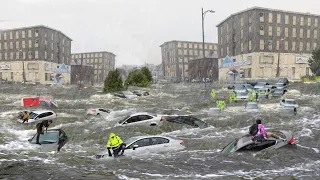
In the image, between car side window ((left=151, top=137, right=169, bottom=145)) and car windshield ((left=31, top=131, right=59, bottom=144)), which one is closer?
car side window ((left=151, top=137, right=169, bottom=145))

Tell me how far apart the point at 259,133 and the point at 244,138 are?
75 cm

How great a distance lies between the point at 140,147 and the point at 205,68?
102 m

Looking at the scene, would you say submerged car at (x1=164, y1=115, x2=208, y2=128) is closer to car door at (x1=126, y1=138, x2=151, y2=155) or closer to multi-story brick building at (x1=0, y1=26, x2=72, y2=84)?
car door at (x1=126, y1=138, x2=151, y2=155)

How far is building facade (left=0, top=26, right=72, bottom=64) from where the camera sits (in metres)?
95.7

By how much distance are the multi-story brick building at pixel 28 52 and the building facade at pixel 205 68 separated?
4443cm

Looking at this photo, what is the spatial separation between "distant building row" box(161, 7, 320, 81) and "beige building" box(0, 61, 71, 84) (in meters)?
46.0

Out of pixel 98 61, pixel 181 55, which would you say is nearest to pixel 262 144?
Result: pixel 181 55

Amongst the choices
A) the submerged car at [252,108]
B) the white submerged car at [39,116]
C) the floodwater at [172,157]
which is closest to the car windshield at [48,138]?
the floodwater at [172,157]

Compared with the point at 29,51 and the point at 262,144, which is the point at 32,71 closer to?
the point at 29,51

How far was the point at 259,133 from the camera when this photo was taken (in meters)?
14.1

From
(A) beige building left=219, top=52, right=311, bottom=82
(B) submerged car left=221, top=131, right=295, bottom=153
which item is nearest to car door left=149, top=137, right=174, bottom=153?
(B) submerged car left=221, top=131, right=295, bottom=153

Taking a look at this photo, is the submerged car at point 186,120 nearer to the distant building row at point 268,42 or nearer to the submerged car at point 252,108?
the submerged car at point 252,108

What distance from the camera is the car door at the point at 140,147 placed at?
14457 millimetres

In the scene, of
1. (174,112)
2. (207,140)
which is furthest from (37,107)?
(207,140)
